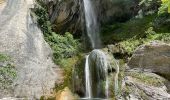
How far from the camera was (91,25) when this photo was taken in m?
21.8

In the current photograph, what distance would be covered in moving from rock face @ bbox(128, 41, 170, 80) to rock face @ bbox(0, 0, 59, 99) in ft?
13.0

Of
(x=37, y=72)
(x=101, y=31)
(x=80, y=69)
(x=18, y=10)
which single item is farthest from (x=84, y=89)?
(x=101, y=31)

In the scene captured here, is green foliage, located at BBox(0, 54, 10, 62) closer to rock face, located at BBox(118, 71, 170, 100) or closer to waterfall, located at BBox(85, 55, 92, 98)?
waterfall, located at BBox(85, 55, 92, 98)

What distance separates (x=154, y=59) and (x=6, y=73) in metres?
6.35

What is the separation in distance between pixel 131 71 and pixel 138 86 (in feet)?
6.05

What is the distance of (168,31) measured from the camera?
18.5 meters

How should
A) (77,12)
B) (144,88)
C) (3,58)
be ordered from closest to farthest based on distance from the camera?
1. (144,88)
2. (3,58)
3. (77,12)

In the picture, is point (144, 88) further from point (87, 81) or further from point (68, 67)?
point (68, 67)

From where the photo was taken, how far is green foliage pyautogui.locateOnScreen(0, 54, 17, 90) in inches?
557

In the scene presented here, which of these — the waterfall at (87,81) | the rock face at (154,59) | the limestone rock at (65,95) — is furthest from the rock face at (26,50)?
the rock face at (154,59)

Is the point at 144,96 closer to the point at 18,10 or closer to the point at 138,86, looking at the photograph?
the point at 138,86

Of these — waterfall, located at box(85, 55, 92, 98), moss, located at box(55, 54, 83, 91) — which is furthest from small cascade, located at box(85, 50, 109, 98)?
moss, located at box(55, 54, 83, 91)

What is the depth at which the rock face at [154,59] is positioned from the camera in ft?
44.3

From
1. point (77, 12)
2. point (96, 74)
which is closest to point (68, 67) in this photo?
point (96, 74)
